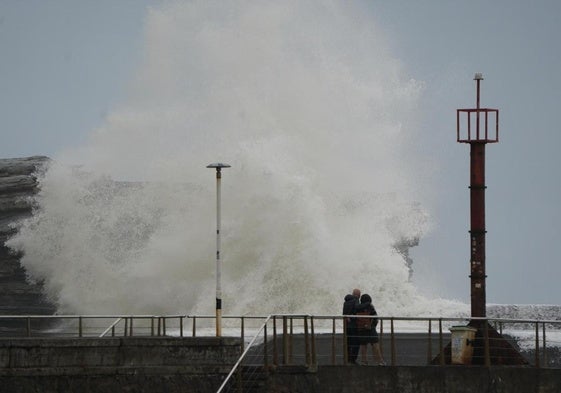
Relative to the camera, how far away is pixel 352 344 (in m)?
26.7

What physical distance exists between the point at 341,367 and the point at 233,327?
19.7 metres

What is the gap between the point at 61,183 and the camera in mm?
61219

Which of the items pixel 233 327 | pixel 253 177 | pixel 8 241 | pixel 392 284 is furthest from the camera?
pixel 8 241

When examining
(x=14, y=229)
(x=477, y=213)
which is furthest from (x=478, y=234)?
(x=14, y=229)

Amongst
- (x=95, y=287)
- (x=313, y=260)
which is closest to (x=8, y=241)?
(x=95, y=287)

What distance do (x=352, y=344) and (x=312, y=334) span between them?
1653 mm

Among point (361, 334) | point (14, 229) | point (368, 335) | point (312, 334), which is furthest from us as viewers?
point (14, 229)

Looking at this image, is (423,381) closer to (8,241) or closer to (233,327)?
(233,327)

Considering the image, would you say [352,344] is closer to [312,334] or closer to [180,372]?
[312,334]

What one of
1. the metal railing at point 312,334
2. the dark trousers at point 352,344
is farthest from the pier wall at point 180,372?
the dark trousers at point 352,344

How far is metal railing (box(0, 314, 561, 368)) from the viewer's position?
2561 centimetres

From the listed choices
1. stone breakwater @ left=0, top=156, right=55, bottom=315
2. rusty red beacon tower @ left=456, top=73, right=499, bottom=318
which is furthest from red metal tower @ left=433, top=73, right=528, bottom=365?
stone breakwater @ left=0, top=156, right=55, bottom=315

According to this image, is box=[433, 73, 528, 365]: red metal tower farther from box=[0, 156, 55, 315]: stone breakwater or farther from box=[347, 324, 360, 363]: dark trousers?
box=[0, 156, 55, 315]: stone breakwater

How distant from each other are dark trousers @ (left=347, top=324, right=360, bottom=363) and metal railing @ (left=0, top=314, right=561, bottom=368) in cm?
30
